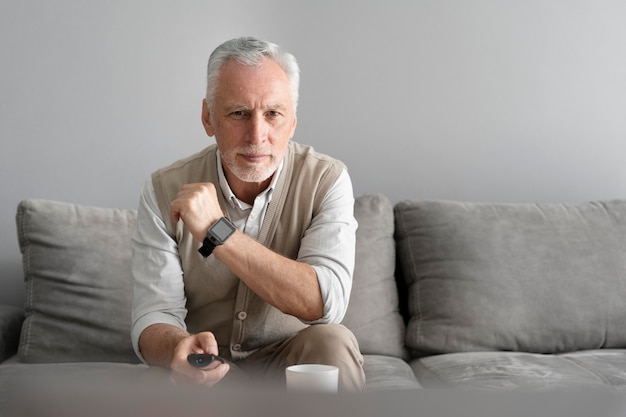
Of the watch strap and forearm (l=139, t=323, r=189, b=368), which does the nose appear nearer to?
the watch strap

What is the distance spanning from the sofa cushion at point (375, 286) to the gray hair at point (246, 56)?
2.25 ft

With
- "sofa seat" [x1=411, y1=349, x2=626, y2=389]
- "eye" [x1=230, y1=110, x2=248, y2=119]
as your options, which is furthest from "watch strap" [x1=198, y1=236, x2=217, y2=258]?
"sofa seat" [x1=411, y1=349, x2=626, y2=389]

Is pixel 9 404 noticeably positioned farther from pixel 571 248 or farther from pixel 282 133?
pixel 571 248

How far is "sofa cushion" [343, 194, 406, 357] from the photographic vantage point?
2.24 metres

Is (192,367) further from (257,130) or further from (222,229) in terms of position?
(257,130)

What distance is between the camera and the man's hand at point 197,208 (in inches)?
62.2

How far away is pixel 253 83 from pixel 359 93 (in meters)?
1.02

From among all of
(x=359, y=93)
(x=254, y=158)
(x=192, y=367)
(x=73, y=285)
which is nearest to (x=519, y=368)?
(x=254, y=158)

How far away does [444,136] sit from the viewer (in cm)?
271

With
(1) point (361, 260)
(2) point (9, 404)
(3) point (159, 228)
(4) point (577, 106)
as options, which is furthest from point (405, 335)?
(2) point (9, 404)

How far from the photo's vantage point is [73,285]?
223 cm

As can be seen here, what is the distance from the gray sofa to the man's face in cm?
67

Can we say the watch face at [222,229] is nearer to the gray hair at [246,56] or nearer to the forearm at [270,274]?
the forearm at [270,274]

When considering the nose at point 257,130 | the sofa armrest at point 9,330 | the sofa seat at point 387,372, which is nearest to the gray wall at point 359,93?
the sofa armrest at point 9,330
